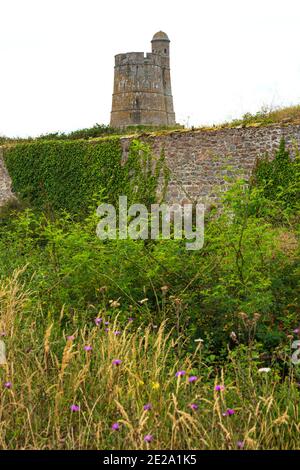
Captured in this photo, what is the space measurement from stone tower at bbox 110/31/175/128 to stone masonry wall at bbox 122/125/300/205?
13898 millimetres

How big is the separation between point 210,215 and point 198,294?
1.13 meters

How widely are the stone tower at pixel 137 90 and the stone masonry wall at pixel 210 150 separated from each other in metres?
13.9

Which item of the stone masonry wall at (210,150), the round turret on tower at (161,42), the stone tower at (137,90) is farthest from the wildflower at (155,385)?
the round turret on tower at (161,42)

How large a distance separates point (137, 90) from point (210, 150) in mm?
16246

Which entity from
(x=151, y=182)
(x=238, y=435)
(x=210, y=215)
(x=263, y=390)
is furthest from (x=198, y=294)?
(x=151, y=182)

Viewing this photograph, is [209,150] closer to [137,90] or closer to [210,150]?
[210,150]

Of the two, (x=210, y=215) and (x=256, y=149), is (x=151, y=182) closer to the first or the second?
(x=256, y=149)

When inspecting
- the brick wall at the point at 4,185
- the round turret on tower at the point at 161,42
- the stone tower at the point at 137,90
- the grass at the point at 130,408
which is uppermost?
the round turret on tower at the point at 161,42

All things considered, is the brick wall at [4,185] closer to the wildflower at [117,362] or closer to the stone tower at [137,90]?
the stone tower at [137,90]

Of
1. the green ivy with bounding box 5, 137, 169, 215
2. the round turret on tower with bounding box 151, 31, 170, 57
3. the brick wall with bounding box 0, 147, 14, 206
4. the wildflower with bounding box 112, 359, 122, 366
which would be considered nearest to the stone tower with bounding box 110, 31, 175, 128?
the round turret on tower with bounding box 151, 31, 170, 57

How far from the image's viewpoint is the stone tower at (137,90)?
32.5m

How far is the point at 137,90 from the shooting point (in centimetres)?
3253

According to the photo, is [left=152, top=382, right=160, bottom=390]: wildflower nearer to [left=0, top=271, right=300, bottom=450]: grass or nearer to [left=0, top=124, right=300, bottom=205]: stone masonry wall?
[left=0, top=271, right=300, bottom=450]: grass

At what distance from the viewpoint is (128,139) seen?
19.1 metres
